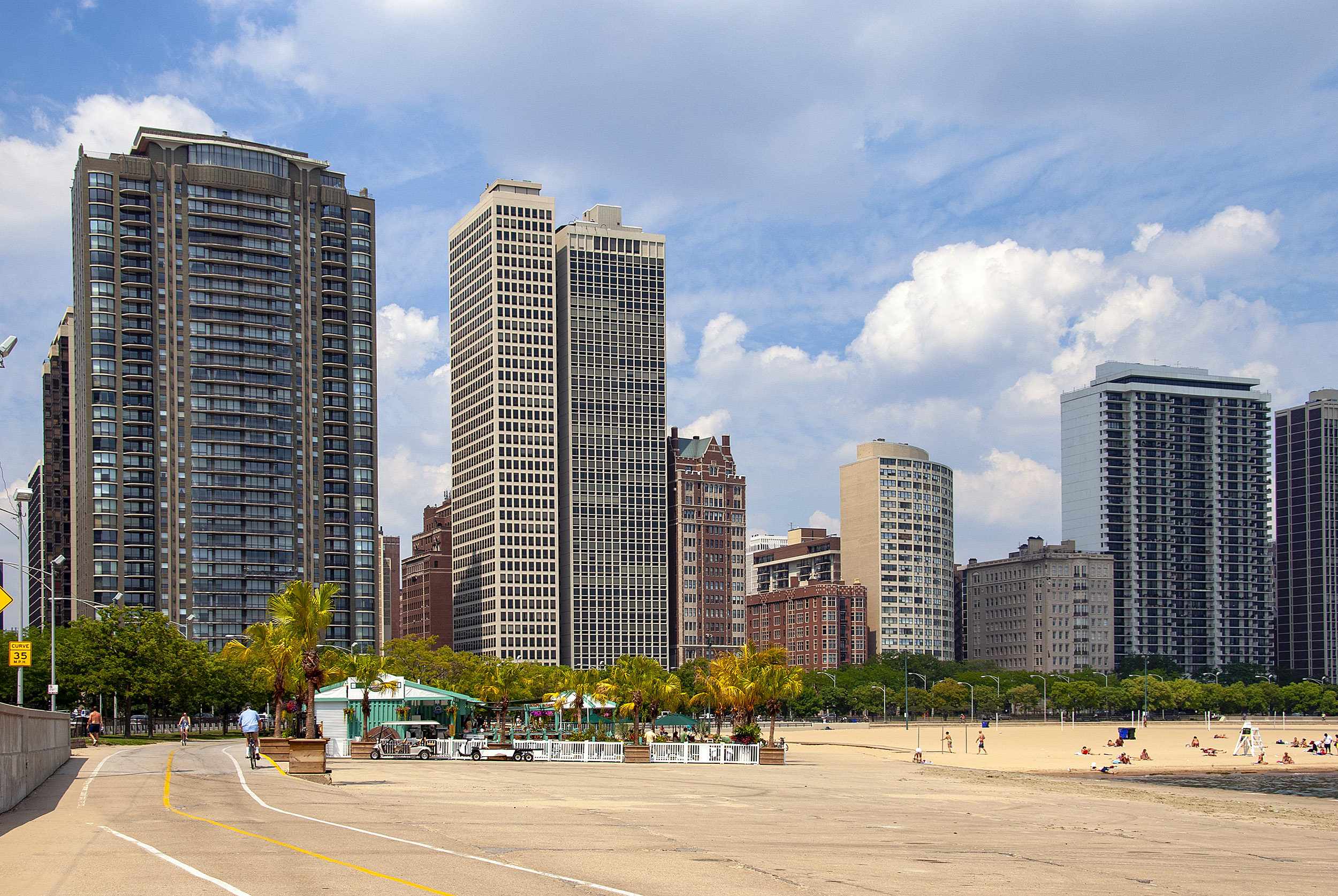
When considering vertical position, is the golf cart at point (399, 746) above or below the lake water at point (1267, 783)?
above

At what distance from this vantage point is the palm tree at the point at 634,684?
7081cm

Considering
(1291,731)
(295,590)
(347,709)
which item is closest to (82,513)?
(347,709)

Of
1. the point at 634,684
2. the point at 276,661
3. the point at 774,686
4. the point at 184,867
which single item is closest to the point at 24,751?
A: the point at 184,867

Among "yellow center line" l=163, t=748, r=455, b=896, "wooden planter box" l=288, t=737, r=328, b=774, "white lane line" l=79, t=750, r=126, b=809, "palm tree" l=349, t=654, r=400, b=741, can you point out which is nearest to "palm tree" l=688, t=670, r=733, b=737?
"palm tree" l=349, t=654, r=400, b=741

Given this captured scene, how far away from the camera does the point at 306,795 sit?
34.8 m

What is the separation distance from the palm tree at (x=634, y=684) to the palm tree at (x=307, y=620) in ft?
77.5

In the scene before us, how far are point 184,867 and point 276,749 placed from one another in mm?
35613

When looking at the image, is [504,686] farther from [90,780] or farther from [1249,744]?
[90,780]

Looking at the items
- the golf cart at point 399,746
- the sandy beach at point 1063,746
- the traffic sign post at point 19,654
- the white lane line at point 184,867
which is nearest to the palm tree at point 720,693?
the sandy beach at point 1063,746

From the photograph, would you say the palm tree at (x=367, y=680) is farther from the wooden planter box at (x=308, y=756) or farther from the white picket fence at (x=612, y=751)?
the wooden planter box at (x=308, y=756)

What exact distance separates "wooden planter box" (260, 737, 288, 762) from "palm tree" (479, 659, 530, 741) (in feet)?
57.0

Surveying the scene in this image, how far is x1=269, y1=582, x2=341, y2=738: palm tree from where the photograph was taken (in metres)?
46.1

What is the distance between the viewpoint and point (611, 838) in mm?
26156

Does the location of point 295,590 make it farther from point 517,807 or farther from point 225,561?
point 225,561
